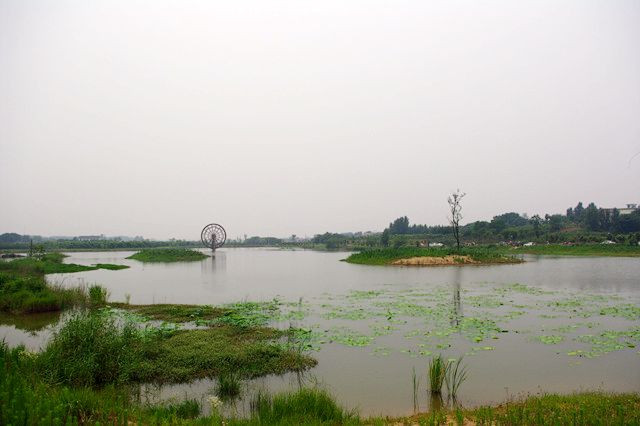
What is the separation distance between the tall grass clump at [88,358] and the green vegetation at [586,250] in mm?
61282

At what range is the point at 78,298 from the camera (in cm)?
1891

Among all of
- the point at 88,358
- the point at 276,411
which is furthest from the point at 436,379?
the point at 88,358

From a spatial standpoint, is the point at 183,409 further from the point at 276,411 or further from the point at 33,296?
the point at 33,296

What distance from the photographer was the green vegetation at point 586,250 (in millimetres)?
51463

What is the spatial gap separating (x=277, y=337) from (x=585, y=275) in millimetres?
26698

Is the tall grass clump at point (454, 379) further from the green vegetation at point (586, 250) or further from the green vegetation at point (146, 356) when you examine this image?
the green vegetation at point (586, 250)

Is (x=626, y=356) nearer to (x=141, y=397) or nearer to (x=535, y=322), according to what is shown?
(x=535, y=322)

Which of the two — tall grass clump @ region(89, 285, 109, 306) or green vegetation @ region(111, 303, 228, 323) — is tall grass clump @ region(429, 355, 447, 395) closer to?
green vegetation @ region(111, 303, 228, 323)

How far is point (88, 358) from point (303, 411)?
16.7 feet

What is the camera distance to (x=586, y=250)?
187 ft

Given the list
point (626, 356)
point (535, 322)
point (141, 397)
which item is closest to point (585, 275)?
point (535, 322)

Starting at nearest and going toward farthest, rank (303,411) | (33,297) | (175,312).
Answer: (303,411), (175,312), (33,297)

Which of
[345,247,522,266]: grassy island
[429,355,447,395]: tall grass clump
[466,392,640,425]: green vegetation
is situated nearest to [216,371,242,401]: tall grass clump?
[429,355,447,395]: tall grass clump

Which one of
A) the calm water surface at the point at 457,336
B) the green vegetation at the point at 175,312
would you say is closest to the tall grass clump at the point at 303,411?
the calm water surface at the point at 457,336
